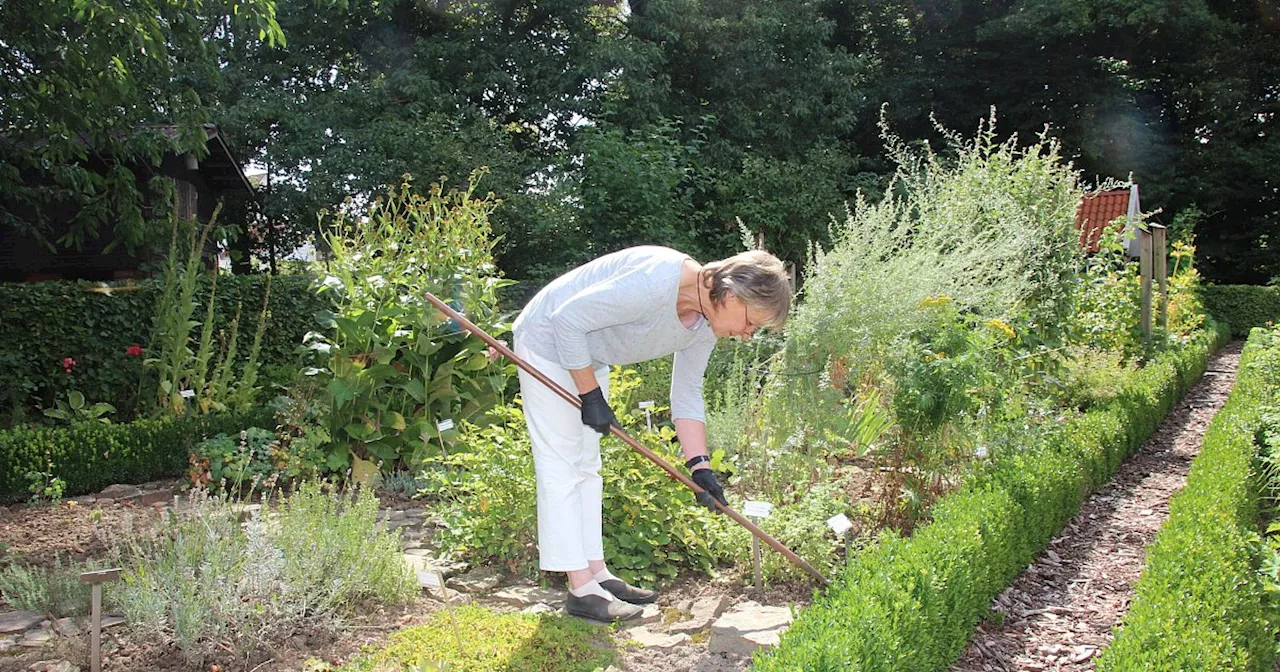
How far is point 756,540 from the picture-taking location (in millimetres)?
3305

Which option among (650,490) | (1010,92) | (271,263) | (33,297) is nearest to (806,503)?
(650,490)

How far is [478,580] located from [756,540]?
1.16 meters

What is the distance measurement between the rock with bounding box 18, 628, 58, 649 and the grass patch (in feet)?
3.70

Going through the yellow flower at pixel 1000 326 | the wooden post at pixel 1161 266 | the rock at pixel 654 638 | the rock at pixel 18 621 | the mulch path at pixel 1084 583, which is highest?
the wooden post at pixel 1161 266

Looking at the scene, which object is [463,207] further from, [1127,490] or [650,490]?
[1127,490]

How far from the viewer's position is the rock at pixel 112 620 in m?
3.01

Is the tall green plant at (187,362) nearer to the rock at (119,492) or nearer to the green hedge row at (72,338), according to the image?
the green hedge row at (72,338)

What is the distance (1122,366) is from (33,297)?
373 inches

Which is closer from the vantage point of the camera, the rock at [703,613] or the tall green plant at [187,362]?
the rock at [703,613]

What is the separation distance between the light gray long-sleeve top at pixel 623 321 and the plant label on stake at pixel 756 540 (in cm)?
38

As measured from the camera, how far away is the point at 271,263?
597 inches

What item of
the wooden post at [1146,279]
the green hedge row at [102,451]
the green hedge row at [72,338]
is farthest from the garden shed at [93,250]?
the wooden post at [1146,279]

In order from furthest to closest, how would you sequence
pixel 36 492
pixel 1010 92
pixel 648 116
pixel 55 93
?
pixel 1010 92, pixel 648 116, pixel 55 93, pixel 36 492

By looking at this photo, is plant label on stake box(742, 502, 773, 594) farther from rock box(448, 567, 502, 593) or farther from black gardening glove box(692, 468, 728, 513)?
rock box(448, 567, 502, 593)
